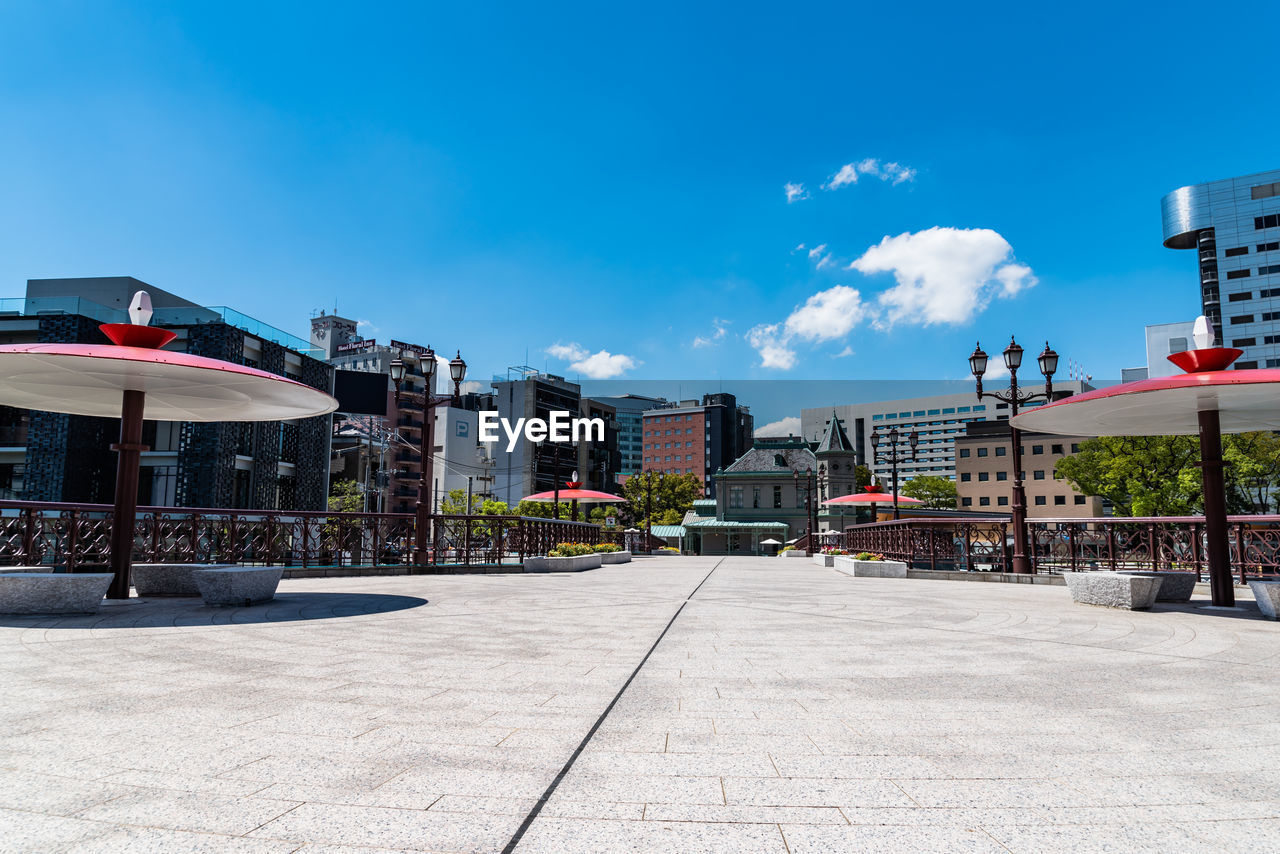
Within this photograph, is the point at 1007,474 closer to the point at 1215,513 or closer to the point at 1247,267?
the point at 1247,267

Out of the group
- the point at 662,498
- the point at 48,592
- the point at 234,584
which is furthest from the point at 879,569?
the point at 662,498

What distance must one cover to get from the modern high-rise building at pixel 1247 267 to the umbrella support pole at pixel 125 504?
9344 centimetres

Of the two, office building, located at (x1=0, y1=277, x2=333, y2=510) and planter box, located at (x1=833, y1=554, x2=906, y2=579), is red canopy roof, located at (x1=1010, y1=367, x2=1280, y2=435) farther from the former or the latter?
office building, located at (x1=0, y1=277, x2=333, y2=510)

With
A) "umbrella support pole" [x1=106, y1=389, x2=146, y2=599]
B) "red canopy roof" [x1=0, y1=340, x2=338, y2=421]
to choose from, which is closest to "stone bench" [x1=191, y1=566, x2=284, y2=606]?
"umbrella support pole" [x1=106, y1=389, x2=146, y2=599]

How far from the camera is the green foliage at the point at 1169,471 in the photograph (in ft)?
135

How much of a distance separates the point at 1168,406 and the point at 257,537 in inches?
697

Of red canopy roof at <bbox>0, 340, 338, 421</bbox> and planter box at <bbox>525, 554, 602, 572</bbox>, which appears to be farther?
planter box at <bbox>525, 554, 602, 572</bbox>

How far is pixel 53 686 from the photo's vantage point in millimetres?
4797

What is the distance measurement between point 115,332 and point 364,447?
71840mm

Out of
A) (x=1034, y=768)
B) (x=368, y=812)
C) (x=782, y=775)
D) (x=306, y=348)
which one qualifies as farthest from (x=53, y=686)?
(x=306, y=348)

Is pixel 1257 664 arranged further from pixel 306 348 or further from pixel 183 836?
pixel 306 348

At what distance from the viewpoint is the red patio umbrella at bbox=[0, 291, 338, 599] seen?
8461mm

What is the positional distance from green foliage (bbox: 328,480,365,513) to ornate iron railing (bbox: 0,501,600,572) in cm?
5177

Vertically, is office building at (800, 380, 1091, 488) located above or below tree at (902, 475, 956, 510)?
above
